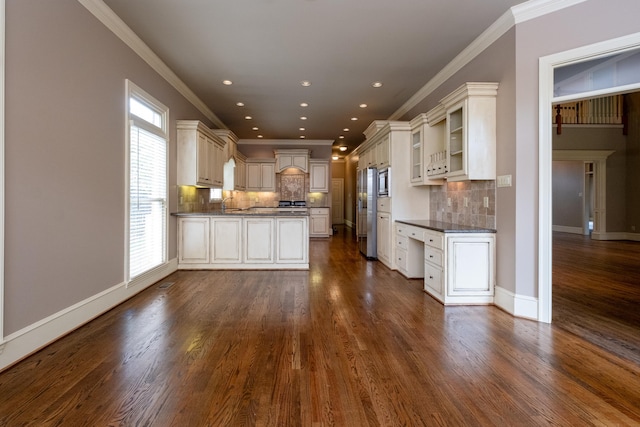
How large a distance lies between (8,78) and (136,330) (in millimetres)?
2067

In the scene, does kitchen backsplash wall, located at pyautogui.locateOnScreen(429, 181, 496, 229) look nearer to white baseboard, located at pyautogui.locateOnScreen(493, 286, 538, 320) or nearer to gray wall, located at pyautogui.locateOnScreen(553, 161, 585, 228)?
white baseboard, located at pyautogui.locateOnScreen(493, 286, 538, 320)

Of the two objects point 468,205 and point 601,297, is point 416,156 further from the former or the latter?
point 601,297

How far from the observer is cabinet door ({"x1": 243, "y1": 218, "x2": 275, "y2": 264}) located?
532 cm

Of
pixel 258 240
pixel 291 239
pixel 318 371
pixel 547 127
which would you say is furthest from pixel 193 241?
pixel 547 127

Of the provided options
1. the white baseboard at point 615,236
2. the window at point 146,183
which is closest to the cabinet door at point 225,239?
the window at point 146,183

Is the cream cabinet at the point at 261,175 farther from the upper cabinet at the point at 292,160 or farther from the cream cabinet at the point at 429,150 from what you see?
the cream cabinet at the point at 429,150

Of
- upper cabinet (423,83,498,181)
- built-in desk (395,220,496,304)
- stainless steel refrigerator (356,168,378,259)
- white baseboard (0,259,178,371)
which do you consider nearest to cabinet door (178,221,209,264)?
white baseboard (0,259,178,371)

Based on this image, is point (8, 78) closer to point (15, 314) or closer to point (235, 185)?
point (15, 314)

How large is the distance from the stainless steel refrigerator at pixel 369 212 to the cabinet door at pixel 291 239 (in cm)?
148

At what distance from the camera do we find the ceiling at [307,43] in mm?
3109

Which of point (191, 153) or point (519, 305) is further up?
point (191, 153)

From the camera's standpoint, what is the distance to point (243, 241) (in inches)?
209

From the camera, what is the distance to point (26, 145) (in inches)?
90.8

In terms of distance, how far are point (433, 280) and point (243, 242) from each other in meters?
2.99
